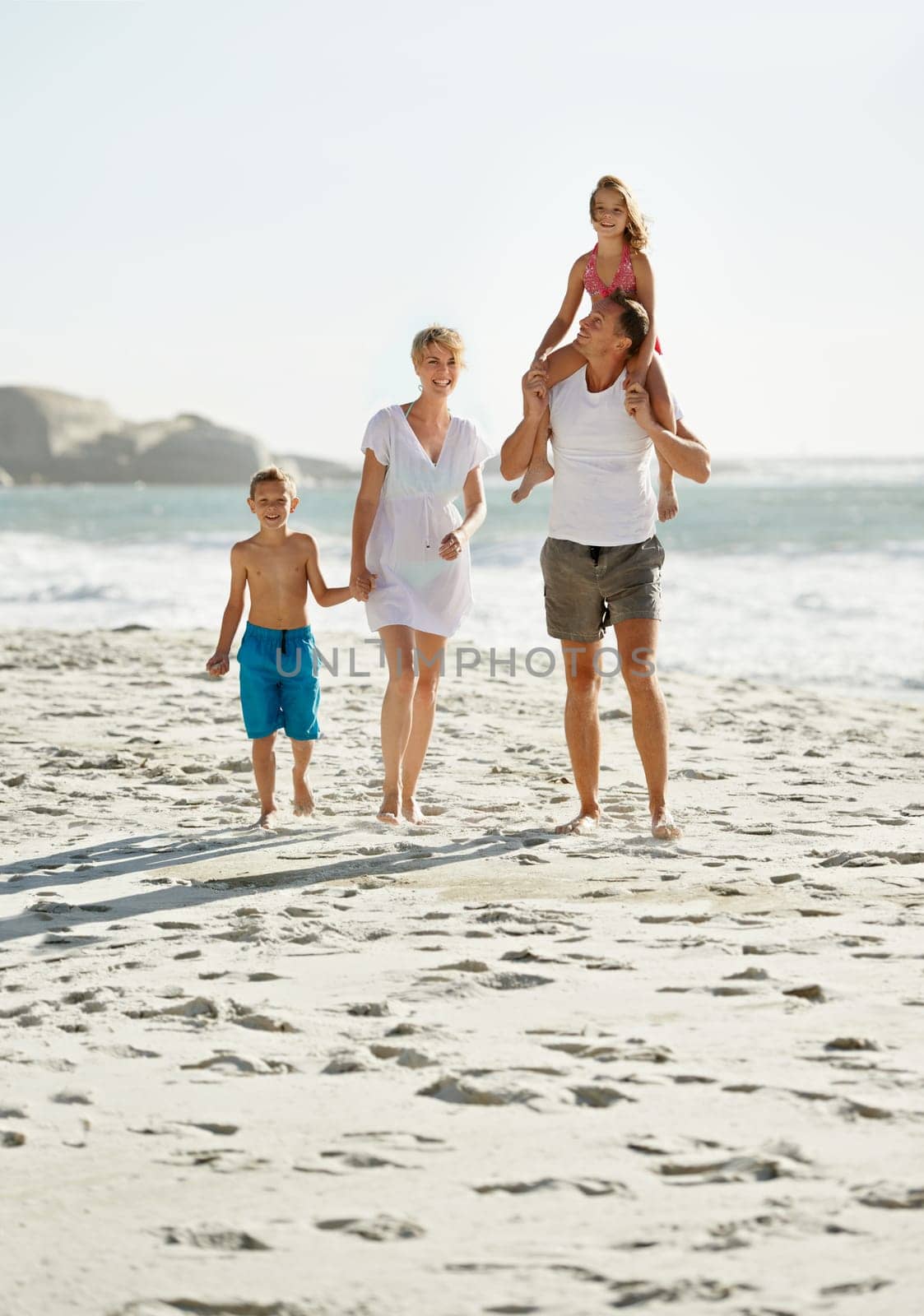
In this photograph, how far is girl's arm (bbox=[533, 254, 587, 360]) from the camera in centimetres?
465

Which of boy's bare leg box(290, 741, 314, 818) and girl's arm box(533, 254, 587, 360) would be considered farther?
boy's bare leg box(290, 741, 314, 818)

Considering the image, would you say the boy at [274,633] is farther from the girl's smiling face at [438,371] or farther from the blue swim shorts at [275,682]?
the girl's smiling face at [438,371]

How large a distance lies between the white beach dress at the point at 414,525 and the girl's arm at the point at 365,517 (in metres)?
0.03

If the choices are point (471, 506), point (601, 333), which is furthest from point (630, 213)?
point (471, 506)

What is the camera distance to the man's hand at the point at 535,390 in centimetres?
452

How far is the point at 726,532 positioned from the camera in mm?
30312

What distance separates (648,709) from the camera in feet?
15.0

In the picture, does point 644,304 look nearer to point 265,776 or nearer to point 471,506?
point 471,506

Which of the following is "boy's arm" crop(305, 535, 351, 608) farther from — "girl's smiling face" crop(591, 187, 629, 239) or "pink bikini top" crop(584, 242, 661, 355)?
"girl's smiling face" crop(591, 187, 629, 239)

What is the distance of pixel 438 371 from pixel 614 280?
64cm

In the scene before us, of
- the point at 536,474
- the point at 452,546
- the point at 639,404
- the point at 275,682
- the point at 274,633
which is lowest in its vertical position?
the point at 275,682

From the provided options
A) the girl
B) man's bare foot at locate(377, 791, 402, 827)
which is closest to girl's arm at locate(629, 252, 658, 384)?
the girl

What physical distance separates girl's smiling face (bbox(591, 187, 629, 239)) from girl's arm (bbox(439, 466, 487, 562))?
896mm

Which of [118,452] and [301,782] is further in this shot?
[118,452]
